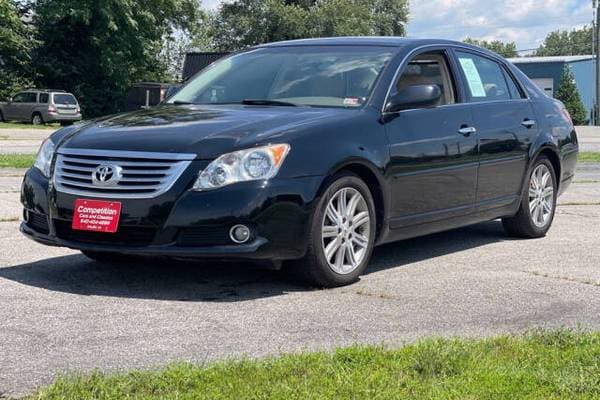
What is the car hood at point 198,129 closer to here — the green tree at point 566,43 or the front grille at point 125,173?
the front grille at point 125,173

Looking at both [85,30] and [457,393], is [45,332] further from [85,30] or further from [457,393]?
[85,30]

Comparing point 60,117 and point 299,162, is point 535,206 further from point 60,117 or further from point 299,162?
point 60,117

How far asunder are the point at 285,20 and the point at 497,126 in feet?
186

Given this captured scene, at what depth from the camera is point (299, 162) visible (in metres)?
5.55

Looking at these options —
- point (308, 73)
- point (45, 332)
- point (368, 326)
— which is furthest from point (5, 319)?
point (308, 73)

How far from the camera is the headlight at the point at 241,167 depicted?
538cm

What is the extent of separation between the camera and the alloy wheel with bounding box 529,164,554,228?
8.02 meters

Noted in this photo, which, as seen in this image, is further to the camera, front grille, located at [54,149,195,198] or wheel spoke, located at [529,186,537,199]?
wheel spoke, located at [529,186,537,199]

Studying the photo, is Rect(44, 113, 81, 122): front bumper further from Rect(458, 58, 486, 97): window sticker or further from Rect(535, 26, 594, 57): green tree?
Rect(535, 26, 594, 57): green tree

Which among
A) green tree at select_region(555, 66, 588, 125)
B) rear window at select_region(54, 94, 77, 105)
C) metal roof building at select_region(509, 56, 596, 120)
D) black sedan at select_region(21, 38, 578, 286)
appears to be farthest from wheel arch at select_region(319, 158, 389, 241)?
metal roof building at select_region(509, 56, 596, 120)

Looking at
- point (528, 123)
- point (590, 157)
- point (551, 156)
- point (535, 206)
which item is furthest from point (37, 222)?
point (590, 157)

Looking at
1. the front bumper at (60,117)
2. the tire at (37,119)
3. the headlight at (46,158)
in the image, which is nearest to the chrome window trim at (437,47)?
the headlight at (46,158)

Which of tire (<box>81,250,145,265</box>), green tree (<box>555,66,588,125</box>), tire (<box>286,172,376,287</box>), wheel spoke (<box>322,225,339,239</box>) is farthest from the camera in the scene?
green tree (<box>555,66,588,125</box>)

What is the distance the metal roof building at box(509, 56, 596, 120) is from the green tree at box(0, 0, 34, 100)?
37.4 metres
